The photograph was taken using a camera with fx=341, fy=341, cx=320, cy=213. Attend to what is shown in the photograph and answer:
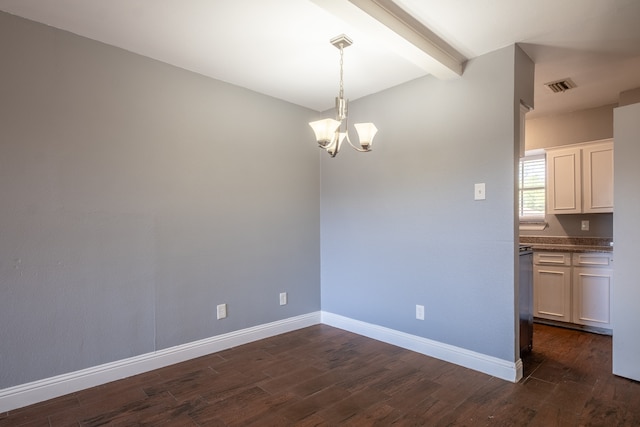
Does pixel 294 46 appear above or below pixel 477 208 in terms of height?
above

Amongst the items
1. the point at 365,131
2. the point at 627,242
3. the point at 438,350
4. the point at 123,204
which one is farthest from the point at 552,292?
the point at 123,204

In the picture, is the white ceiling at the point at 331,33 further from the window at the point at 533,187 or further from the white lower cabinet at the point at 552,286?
the white lower cabinet at the point at 552,286

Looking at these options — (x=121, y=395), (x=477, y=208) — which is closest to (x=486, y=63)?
(x=477, y=208)

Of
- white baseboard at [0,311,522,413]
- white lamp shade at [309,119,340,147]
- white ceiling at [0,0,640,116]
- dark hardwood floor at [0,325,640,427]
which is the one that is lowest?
dark hardwood floor at [0,325,640,427]

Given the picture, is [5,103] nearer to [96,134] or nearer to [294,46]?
[96,134]

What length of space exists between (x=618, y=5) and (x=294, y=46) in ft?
6.67

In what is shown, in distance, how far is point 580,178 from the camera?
152 inches

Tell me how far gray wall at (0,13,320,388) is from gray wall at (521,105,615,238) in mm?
3244

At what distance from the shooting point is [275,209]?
11.6ft

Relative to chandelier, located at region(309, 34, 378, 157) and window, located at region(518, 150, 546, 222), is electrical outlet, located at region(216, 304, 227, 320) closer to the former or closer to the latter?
chandelier, located at region(309, 34, 378, 157)

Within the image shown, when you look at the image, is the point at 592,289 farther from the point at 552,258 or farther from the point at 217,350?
the point at 217,350

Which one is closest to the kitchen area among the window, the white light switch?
the window

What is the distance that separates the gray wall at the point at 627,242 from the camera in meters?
2.44

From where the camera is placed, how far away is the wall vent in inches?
125
